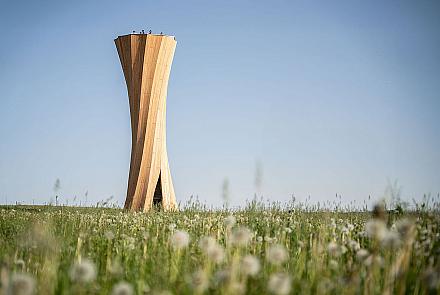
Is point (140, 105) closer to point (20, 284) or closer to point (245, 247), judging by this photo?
point (245, 247)

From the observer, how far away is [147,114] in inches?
516

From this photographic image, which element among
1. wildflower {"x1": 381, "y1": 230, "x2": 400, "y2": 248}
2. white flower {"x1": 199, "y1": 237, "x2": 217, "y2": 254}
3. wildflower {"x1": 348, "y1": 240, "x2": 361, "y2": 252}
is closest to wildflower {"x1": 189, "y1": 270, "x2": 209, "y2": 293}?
white flower {"x1": 199, "y1": 237, "x2": 217, "y2": 254}

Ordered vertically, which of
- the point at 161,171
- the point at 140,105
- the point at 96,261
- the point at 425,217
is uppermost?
the point at 140,105

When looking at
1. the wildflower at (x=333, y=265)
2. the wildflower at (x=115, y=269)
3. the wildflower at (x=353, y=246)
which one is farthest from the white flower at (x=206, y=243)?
the wildflower at (x=353, y=246)

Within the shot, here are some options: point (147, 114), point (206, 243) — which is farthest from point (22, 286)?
point (147, 114)

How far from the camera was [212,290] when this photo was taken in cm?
262

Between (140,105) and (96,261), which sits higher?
(140,105)

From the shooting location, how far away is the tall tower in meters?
13.0

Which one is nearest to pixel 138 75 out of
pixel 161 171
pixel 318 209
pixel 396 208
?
pixel 161 171

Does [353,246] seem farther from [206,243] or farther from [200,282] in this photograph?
[200,282]

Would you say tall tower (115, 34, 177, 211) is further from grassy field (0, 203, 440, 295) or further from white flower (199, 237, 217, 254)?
white flower (199, 237, 217, 254)

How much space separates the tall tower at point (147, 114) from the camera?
512 inches

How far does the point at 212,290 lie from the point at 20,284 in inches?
38.0

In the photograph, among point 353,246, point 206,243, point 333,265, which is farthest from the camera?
point 353,246
